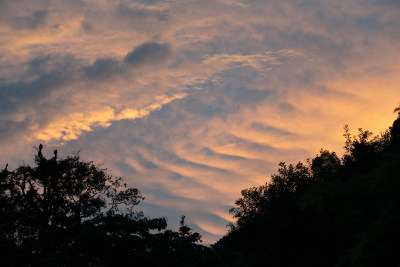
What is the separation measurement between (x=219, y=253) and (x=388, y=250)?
1705cm

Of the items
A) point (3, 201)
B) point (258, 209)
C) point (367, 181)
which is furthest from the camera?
point (258, 209)

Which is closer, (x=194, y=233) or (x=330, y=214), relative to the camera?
(x=330, y=214)

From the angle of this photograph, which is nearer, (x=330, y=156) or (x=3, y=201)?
(x=3, y=201)

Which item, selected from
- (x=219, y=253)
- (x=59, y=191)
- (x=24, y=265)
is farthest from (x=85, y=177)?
(x=24, y=265)

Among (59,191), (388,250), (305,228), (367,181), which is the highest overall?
(59,191)

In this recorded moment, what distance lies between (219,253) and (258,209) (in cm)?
5860

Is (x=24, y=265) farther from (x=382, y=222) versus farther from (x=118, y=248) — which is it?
(x=382, y=222)

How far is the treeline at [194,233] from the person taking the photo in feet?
24.8

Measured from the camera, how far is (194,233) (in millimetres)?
24094

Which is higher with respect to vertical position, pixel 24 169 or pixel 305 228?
pixel 24 169

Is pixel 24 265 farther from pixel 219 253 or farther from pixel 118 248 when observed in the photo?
pixel 219 253

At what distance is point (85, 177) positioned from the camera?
1980 inches

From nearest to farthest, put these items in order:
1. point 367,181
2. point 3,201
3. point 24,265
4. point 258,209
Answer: point 367,181 < point 24,265 < point 3,201 < point 258,209

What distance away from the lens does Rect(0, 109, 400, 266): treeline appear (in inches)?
298
